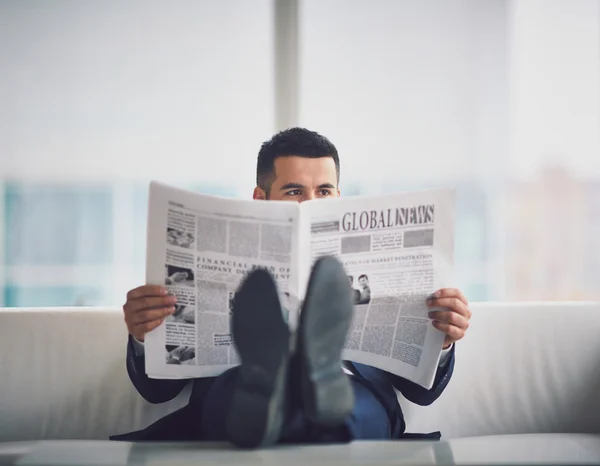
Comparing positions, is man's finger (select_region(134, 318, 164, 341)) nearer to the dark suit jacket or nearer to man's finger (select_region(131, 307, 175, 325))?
man's finger (select_region(131, 307, 175, 325))

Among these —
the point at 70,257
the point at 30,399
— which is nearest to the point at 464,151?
the point at 70,257

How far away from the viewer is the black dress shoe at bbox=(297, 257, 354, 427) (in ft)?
2.60

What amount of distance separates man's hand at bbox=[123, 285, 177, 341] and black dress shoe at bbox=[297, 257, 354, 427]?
304mm

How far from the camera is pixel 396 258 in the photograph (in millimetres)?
1067

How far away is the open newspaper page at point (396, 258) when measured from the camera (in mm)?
1050

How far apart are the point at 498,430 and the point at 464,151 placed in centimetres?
174

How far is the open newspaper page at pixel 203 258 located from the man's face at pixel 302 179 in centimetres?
32

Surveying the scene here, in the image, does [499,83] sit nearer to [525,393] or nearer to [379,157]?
[379,157]

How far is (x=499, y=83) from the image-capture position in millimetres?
2857

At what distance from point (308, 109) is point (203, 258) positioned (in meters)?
1.91

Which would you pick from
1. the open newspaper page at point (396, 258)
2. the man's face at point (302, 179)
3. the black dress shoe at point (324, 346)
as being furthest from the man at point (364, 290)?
the man's face at point (302, 179)

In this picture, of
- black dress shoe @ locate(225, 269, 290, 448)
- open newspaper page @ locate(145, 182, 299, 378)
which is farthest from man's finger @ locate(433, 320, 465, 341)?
black dress shoe @ locate(225, 269, 290, 448)

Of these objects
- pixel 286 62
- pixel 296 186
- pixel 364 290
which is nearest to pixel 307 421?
pixel 364 290

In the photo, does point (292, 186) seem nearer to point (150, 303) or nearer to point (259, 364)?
point (150, 303)
